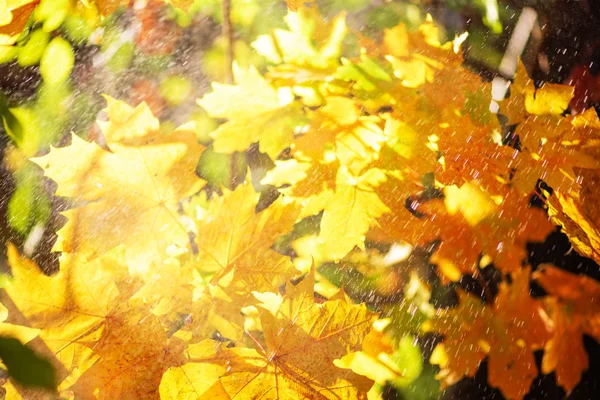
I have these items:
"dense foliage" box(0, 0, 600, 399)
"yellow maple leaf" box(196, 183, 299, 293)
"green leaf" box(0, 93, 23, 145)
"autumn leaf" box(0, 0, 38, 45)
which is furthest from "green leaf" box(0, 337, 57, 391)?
"autumn leaf" box(0, 0, 38, 45)

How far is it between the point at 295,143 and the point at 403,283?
0.39 m

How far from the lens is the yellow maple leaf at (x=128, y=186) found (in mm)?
750

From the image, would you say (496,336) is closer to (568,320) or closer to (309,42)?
(568,320)

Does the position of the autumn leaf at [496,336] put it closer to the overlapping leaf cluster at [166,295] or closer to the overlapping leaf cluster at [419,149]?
the overlapping leaf cluster at [419,149]

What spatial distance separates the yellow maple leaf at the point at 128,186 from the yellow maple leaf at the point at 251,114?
0.10 meters

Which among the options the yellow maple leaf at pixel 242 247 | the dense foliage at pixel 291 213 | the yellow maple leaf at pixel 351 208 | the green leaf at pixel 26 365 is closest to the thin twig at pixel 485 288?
the dense foliage at pixel 291 213

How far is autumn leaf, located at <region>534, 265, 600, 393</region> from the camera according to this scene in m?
0.92

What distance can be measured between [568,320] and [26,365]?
3.48ft

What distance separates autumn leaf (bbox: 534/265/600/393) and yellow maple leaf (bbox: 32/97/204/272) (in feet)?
2.60

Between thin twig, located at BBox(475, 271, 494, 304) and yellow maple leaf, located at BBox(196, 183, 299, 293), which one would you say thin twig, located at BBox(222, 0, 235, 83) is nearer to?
yellow maple leaf, located at BBox(196, 183, 299, 293)

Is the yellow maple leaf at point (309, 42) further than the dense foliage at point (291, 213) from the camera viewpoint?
Yes

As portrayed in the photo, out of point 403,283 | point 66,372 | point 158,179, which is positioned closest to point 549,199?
point 403,283

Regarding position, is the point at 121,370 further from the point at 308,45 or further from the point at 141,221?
the point at 308,45

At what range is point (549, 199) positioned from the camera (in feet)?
3.00
